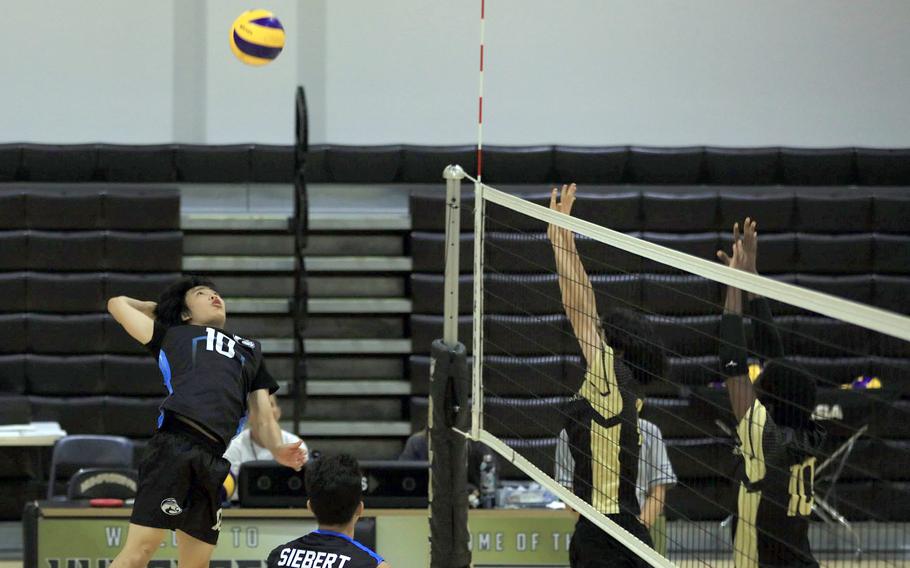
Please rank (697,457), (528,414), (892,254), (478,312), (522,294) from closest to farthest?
(478,312) < (528,414) < (697,457) < (522,294) < (892,254)

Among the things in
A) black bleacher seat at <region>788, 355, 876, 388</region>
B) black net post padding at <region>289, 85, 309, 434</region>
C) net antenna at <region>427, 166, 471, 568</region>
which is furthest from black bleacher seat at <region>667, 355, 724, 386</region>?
net antenna at <region>427, 166, 471, 568</region>

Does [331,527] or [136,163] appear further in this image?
[136,163]

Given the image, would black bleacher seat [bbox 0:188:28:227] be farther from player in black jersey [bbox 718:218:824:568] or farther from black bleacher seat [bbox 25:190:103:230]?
player in black jersey [bbox 718:218:824:568]

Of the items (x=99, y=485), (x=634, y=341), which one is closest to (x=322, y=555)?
(x=634, y=341)

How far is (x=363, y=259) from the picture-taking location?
10625 mm

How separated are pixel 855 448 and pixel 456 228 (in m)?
6.30

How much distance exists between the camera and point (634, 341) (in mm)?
4680

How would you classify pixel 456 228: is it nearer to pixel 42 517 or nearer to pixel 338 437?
pixel 42 517

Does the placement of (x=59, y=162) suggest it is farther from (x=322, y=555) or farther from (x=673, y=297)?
(x=322, y=555)

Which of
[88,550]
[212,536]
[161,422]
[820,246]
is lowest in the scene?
[88,550]

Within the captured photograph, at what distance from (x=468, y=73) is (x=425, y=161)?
3.63ft

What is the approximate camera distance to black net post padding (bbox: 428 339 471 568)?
4.87 metres

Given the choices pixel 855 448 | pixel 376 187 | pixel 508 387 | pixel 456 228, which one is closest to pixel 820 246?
pixel 855 448

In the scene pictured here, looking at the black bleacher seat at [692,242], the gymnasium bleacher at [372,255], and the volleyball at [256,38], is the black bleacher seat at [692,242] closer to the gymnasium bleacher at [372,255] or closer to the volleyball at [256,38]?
the gymnasium bleacher at [372,255]
